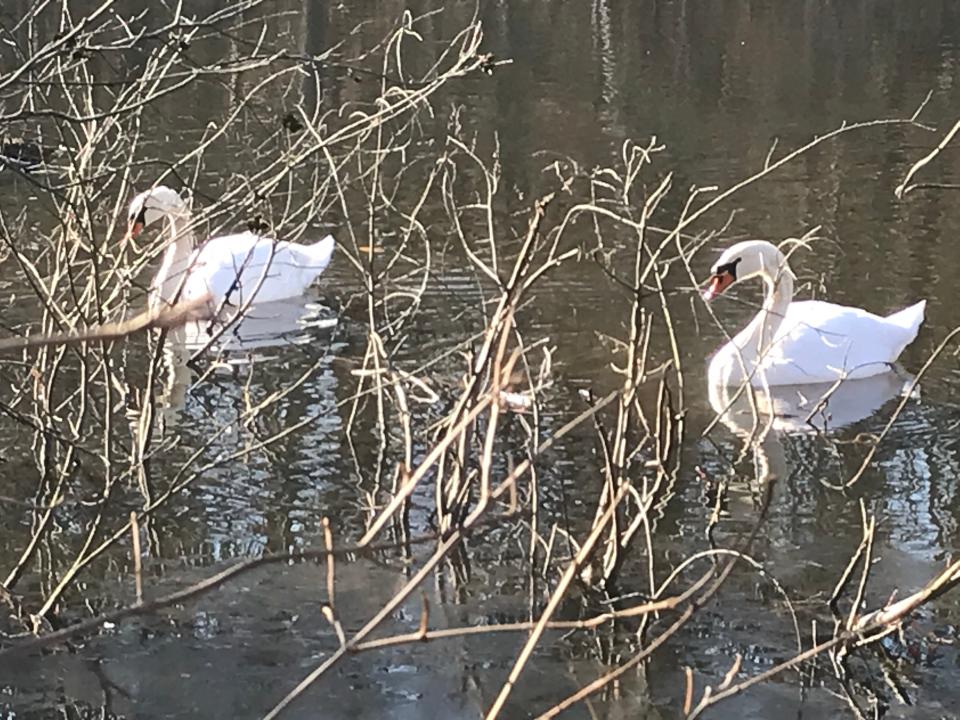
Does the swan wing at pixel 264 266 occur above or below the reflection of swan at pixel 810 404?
above

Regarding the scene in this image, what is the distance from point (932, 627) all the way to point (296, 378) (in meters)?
4.00

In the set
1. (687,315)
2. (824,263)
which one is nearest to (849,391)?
(687,315)

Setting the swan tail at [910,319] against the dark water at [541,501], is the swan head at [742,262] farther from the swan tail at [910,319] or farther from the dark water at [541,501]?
the swan tail at [910,319]

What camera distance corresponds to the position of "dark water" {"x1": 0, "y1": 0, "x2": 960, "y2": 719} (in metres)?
4.91

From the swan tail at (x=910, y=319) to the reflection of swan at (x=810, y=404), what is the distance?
0.84ft

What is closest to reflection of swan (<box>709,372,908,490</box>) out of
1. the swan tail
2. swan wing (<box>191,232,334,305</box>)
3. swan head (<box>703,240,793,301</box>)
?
the swan tail

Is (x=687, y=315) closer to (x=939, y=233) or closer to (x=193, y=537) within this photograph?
(x=939, y=233)

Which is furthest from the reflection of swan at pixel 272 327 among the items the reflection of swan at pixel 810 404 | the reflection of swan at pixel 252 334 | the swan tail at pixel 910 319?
the swan tail at pixel 910 319

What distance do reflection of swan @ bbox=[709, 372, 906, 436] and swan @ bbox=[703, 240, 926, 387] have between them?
0.07m

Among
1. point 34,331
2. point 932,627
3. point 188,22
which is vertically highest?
point 188,22

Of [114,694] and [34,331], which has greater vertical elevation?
[34,331]

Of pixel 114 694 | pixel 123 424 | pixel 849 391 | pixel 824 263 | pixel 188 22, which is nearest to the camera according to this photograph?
pixel 188 22

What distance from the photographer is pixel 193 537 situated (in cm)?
609

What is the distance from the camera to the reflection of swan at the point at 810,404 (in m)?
7.64
